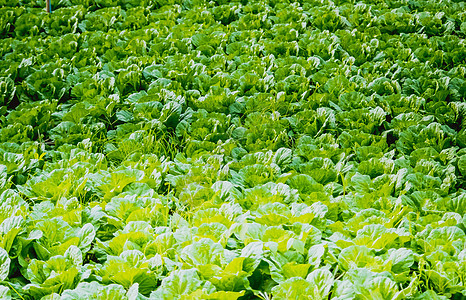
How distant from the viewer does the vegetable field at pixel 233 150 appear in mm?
1896

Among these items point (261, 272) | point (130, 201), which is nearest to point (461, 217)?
point (261, 272)

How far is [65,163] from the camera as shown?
2693 millimetres

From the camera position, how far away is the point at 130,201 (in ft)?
7.48

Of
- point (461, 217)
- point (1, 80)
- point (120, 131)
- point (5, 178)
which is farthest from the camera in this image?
point (1, 80)

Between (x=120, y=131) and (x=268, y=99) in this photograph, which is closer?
(x=120, y=131)

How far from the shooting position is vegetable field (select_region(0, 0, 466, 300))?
190 centimetres

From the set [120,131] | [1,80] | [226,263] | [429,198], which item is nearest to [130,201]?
[226,263]

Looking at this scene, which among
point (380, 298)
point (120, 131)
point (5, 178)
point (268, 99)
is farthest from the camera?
point (268, 99)

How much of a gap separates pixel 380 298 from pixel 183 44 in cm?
285

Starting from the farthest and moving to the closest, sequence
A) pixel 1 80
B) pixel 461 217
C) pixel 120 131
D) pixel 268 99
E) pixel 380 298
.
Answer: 1. pixel 1 80
2. pixel 268 99
3. pixel 120 131
4. pixel 461 217
5. pixel 380 298

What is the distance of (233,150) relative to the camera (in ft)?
9.38

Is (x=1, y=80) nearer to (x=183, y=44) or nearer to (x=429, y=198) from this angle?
(x=183, y=44)

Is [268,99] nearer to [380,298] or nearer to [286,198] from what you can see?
[286,198]

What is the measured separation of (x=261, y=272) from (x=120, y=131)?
1476 mm
